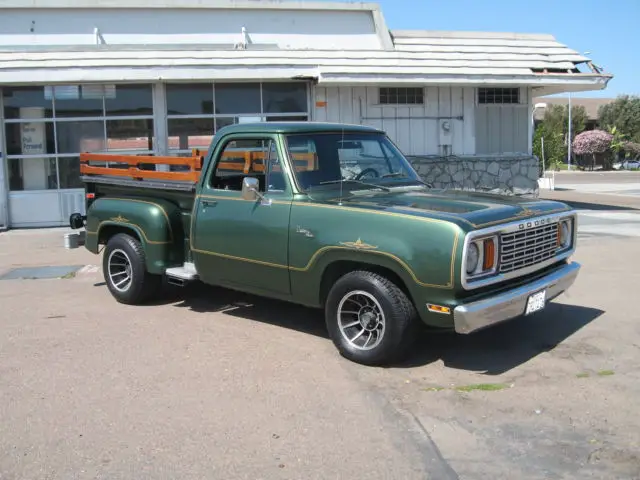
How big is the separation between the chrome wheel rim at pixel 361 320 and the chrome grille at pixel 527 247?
1014 mm

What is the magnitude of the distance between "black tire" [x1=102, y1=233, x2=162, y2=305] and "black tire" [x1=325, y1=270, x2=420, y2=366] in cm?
260

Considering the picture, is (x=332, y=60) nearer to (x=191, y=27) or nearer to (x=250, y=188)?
(x=191, y=27)

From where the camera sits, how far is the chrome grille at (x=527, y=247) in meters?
5.04

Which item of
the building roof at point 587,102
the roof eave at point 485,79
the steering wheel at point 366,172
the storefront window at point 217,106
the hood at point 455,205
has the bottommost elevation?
the hood at point 455,205

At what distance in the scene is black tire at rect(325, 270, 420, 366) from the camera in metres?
4.99

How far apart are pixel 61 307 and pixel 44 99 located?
29.0ft

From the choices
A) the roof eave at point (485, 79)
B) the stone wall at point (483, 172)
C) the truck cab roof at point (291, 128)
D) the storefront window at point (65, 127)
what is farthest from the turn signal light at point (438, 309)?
the storefront window at point (65, 127)

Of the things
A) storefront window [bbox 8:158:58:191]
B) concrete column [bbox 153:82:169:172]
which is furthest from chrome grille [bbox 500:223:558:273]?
storefront window [bbox 8:158:58:191]

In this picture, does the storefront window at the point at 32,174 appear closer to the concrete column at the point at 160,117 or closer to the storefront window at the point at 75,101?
the storefront window at the point at 75,101

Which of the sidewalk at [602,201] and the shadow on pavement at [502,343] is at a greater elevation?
the sidewalk at [602,201]

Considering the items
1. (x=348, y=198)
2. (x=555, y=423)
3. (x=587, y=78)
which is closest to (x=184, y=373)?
(x=348, y=198)

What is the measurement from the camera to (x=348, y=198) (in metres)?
5.67

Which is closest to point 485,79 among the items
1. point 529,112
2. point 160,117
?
point 529,112

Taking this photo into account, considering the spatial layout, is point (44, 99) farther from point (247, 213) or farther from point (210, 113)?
point (247, 213)
